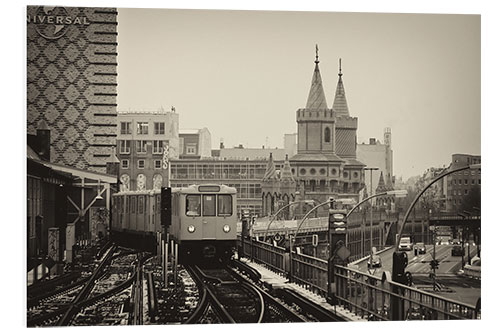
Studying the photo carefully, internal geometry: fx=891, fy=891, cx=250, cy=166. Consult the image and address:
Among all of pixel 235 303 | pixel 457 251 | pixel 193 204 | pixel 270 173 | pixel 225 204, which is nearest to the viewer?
pixel 235 303

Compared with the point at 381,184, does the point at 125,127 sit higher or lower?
higher

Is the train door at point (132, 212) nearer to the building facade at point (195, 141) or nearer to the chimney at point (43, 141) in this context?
the building facade at point (195, 141)

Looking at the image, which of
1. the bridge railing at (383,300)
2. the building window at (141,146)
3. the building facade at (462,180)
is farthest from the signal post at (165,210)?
the building facade at (462,180)

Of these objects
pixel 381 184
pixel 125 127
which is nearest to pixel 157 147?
pixel 125 127

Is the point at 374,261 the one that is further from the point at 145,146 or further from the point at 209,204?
the point at 145,146

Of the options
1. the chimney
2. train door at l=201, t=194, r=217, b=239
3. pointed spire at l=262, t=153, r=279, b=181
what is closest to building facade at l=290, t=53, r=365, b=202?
pointed spire at l=262, t=153, r=279, b=181
